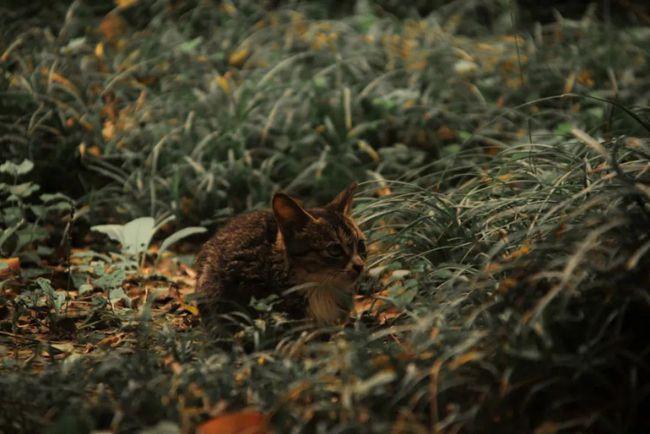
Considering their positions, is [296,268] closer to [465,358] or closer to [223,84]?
[465,358]

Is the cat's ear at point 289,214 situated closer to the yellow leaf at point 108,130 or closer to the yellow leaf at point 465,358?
the yellow leaf at point 465,358

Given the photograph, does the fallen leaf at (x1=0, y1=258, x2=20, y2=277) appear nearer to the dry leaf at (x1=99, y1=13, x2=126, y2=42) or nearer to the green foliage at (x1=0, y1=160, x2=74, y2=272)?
the green foliage at (x1=0, y1=160, x2=74, y2=272)

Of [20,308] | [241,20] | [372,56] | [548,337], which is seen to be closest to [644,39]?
[372,56]

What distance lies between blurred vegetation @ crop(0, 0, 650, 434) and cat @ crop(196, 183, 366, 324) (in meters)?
0.18

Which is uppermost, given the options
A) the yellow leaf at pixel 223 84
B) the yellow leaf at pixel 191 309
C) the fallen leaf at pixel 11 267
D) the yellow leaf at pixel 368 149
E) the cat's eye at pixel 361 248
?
the yellow leaf at pixel 223 84

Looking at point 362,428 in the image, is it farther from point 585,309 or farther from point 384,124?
point 384,124

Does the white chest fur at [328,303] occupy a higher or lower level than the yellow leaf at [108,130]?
lower

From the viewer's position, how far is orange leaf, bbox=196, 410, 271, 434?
2.91 m

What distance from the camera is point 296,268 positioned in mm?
4098

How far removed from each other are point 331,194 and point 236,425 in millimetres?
3361

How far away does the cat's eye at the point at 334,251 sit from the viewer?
4.10 meters

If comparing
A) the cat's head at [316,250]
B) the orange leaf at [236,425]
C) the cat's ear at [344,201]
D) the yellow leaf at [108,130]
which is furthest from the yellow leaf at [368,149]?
the orange leaf at [236,425]

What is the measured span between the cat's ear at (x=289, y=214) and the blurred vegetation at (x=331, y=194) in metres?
0.55

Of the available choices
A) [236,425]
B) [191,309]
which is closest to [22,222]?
[191,309]
